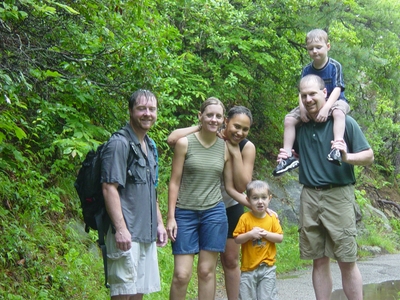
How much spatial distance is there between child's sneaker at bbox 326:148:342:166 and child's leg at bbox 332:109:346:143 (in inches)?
9.0

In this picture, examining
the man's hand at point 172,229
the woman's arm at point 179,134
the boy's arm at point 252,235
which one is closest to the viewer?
the man's hand at point 172,229

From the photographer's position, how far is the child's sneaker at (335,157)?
16.1 ft

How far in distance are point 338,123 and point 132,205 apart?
2.03 m

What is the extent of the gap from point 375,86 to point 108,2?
1020 cm

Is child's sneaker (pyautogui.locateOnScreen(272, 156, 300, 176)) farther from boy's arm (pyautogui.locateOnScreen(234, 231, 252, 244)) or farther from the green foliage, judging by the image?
the green foliage

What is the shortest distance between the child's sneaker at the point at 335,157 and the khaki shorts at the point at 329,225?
39 cm

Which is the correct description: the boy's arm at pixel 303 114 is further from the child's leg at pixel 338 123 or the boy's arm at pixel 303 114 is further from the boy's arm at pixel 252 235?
the boy's arm at pixel 252 235

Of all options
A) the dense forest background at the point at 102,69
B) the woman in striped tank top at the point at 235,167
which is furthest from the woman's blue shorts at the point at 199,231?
the dense forest background at the point at 102,69

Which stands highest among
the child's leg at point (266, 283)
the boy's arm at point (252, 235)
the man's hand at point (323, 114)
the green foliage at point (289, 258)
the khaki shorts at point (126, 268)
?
the man's hand at point (323, 114)

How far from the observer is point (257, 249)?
538 cm

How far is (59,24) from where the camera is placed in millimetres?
5738

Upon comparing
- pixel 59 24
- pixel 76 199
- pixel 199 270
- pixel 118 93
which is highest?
pixel 59 24

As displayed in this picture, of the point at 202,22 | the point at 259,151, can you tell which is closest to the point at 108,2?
the point at 202,22

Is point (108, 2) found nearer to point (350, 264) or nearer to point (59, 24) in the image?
point (59, 24)
